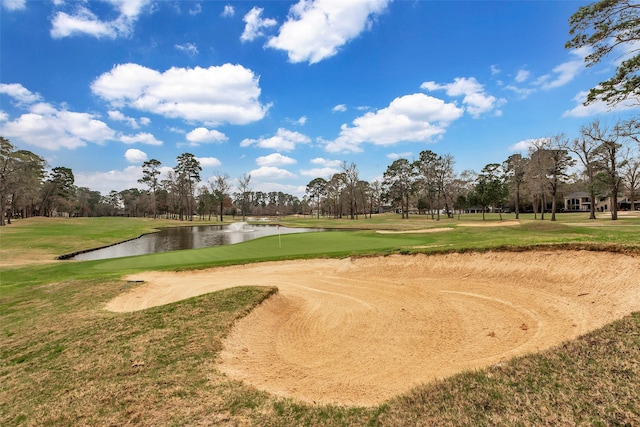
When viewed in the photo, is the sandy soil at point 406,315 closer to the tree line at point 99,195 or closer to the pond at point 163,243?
the pond at point 163,243

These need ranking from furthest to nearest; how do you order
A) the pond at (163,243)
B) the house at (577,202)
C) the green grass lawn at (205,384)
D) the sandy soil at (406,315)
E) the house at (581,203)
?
the house at (577,202)
the house at (581,203)
the pond at (163,243)
the sandy soil at (406,315)
the green grass lawn at (205,384)

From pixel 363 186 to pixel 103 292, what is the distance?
280 ft

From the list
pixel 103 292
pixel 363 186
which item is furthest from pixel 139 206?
pixel 103 292

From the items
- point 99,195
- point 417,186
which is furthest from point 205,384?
point 99,195

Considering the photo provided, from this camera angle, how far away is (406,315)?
313 inches

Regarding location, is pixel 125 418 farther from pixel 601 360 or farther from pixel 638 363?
pixel 638 363

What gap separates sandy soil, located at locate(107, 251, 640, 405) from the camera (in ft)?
17.0

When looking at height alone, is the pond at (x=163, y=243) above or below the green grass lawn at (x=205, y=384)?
below

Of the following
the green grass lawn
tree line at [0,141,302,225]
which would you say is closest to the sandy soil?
the green grass lawn

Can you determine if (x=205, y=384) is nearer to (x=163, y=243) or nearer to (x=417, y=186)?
(x=163, y=243)

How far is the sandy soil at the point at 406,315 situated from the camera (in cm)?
518

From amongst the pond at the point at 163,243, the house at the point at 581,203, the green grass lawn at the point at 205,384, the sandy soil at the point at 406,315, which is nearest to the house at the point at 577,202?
the house at the point at 581,203

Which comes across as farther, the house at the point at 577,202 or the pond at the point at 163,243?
the house at the point at 577,202

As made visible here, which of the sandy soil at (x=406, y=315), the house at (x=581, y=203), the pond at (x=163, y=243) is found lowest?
the pond at (x=163, y=243)
